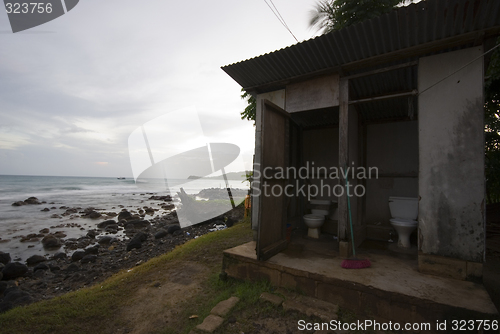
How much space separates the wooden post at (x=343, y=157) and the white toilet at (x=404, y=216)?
5.06 ft

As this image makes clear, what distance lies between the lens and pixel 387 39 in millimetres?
3400

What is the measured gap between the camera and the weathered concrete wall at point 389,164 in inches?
225

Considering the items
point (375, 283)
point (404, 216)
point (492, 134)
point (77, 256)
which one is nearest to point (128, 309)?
point (375, 283)

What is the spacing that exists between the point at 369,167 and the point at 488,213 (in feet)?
14.3

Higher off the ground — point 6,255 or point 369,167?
point 369,167

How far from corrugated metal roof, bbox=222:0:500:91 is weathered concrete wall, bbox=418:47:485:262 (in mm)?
304

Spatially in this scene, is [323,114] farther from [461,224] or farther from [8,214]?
[8,214]

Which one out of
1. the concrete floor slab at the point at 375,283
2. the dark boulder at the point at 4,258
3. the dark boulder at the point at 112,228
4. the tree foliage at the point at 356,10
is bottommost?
the dark boulder at the point at 112,228

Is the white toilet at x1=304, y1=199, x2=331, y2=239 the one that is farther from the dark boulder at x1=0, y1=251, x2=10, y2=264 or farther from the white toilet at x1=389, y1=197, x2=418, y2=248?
the dark boulder at x1=0, y1=251, x2=10, y2=264

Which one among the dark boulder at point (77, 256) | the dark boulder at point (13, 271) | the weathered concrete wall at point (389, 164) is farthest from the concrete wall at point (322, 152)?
the dark boulder at point (13, 271)

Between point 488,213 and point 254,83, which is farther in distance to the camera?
point 488,213

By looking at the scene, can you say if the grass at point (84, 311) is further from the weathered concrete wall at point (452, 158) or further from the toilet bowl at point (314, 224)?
the weathered concrete wall at point (452, 158)

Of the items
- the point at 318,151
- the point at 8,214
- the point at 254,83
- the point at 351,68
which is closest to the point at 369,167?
the point at 318,151

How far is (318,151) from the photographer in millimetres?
6742
